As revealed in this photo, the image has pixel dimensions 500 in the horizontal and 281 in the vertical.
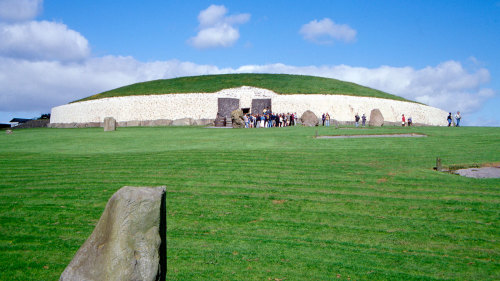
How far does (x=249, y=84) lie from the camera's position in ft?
204

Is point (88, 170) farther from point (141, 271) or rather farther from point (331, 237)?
point (141, 271)

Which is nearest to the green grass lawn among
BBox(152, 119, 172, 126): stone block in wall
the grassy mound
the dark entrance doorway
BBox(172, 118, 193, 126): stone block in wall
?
BBox(172, 118, 193, 126): stone block in wall

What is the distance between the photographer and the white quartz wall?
55.1 metres

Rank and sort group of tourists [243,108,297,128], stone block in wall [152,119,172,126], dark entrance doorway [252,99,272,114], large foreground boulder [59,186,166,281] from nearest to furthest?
large foreground boulder [59,186,166,281] < group of tourists [243,108,297,128] < stone block in wall [152,119,172,126] < dark entrance doorway [252,99,272,114]

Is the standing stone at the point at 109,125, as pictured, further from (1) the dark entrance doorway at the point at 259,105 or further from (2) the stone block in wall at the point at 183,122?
(1) the dark entrance doorway at the point at 259,105

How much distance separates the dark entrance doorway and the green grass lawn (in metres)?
37.1

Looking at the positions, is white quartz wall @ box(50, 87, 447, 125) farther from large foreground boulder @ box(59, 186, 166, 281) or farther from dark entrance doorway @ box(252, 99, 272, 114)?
large foreground boulder @ box(59, 186, 166, 281)

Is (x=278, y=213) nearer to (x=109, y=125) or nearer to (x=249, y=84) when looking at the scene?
(x=109, y=125)

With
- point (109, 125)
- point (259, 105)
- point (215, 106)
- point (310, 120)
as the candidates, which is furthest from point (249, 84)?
point (109, 125)

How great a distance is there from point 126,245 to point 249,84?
57.1 m

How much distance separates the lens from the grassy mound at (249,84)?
5994cm

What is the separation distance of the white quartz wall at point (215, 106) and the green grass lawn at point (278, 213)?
3638 centimetres

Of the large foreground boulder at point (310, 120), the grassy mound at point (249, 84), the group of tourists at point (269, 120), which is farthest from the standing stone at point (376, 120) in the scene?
the grassy mound at point (249, 84)

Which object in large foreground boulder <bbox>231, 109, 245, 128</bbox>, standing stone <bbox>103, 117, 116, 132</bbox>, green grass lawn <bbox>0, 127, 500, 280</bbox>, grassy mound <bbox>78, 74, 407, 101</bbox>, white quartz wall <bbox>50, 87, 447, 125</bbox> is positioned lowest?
green grass lawn <bbox>0, 127, 500, 280</bbox>
